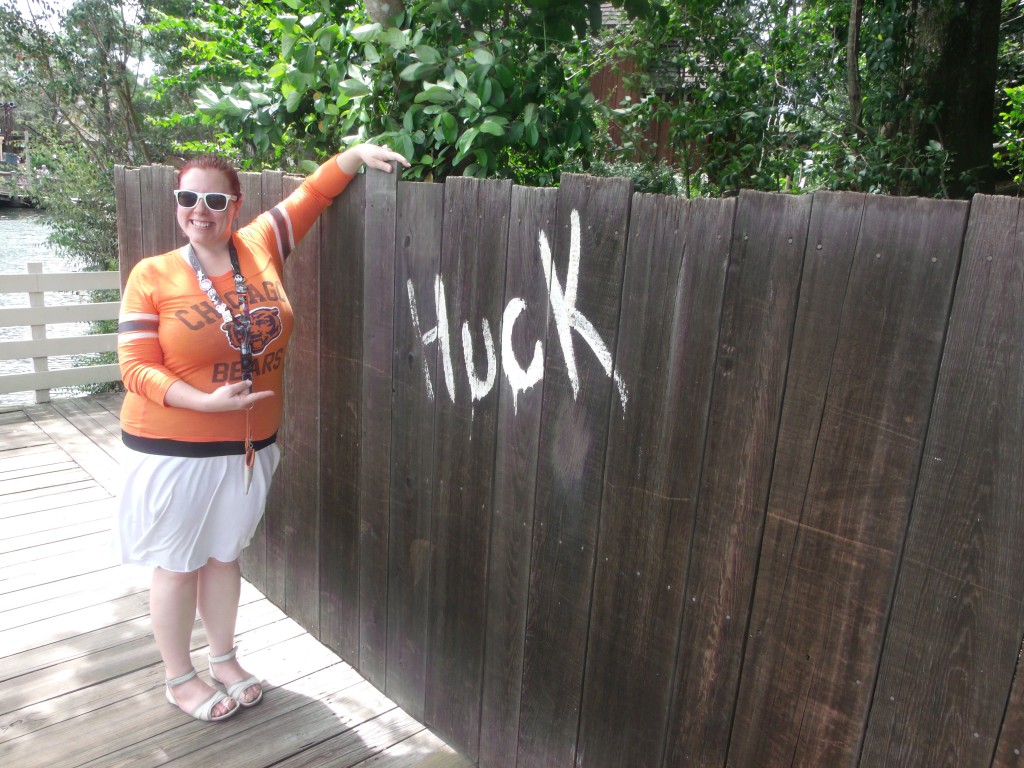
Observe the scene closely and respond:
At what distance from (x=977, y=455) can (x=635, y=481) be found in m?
0.74

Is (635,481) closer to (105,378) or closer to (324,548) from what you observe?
(324,548)

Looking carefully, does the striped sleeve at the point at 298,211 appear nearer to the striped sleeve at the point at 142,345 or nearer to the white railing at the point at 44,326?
the striped sleeve at the point at 142,345

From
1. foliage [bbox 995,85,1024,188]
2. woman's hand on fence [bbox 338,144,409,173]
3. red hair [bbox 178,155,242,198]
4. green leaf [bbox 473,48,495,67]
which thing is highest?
foliage [bbox 995,85,1024,188]

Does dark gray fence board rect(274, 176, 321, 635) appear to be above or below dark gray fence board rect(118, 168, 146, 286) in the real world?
below

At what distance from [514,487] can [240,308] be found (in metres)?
1.03

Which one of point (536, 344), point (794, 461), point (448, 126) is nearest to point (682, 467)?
point (794, 461)

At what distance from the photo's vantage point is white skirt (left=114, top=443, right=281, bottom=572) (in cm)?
243

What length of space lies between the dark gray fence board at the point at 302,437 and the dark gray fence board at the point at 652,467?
4.81 ft

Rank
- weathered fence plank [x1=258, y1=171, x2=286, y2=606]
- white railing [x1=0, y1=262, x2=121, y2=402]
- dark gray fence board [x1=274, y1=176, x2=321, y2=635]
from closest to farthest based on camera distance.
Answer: dark gray fence board [x1=274, y1=176, x2=321, y2=635]
weathered fence plank [x1=258, y1=171, x2=286, y2=606]
white railing [x1=0, y1=262, x2=121, y2=402]

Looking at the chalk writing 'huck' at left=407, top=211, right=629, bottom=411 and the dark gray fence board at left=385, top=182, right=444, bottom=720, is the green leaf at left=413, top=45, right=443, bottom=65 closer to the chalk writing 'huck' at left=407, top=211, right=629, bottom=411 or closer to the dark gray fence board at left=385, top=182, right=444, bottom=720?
the dark gray fence board at left=385, top=182, right=444, bottom=720

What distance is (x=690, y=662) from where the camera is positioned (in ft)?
5.78

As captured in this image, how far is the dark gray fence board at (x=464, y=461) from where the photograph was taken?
86.0 inches

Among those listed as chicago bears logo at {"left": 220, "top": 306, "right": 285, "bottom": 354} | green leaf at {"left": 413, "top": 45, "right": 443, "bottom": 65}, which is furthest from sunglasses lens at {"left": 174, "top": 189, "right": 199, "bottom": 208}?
green leaf at {"left": 413, "top": 45, "right": 443, "bottom": 65}

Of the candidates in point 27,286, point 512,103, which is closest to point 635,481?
point 512,103
